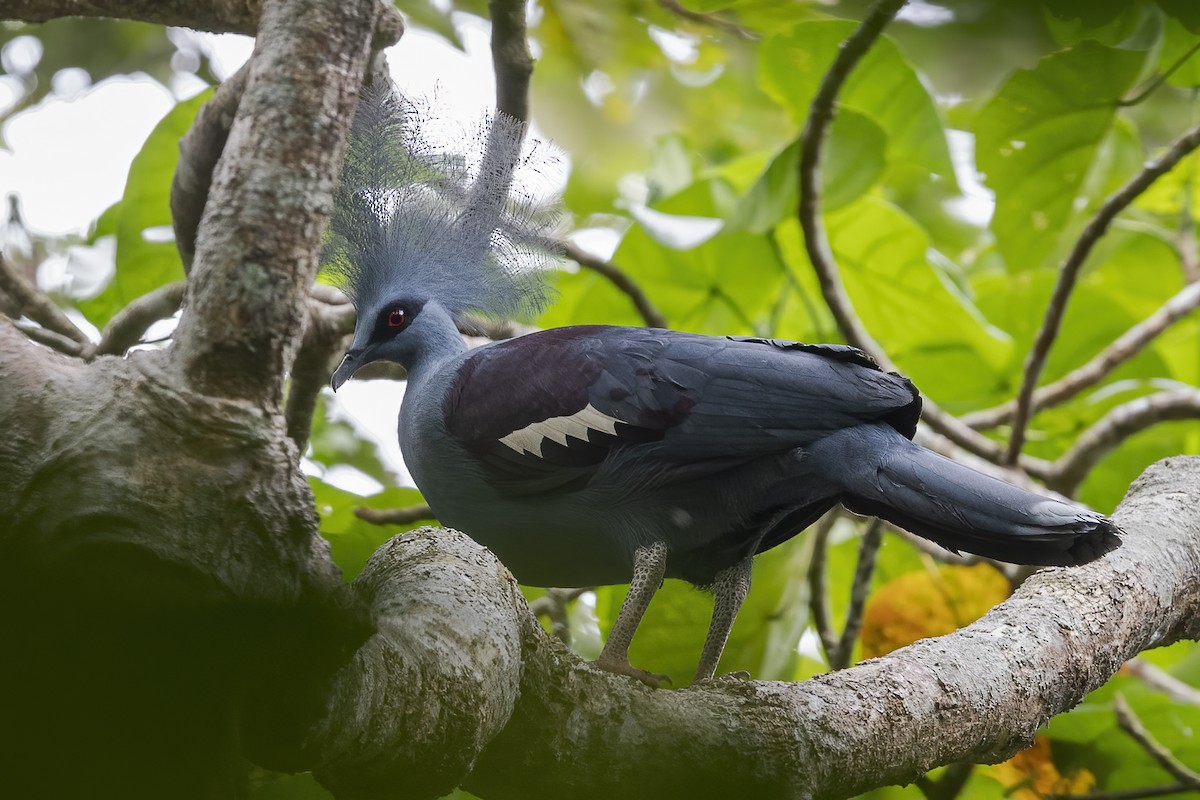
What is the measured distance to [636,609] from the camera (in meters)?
1.85

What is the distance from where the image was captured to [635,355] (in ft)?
6.62

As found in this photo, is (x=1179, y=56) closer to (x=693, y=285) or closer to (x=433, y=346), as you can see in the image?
(x=693, y=285)

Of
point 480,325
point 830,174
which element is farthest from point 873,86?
point 480,325


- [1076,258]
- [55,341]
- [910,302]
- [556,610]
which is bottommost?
[556,610]

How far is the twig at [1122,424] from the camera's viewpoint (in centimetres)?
295

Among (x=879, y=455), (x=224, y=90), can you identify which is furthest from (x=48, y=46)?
(x=879, y=455)

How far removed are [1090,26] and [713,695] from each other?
1.07 metres

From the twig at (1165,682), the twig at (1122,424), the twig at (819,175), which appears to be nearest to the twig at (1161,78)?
the twig at (819,175)

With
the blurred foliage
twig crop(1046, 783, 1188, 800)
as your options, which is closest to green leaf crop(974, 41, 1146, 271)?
the blurred foliage

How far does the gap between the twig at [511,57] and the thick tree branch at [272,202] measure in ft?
3.33

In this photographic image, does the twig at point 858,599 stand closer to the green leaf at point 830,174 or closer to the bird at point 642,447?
the bird at point 642,447

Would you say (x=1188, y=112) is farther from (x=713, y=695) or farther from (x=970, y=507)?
(x=713, y=695)

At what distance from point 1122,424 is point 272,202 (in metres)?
2.62

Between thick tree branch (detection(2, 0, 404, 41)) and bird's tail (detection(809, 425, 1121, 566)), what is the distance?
3.94 ft
